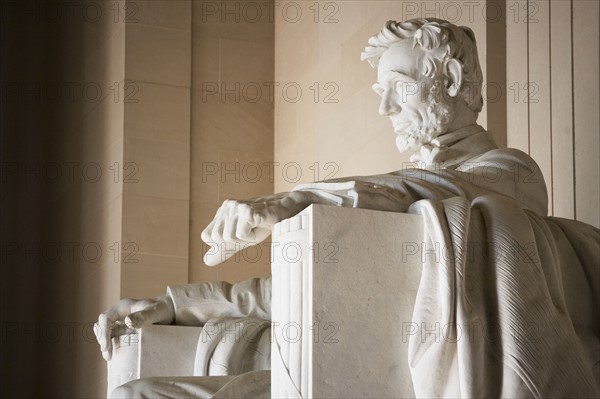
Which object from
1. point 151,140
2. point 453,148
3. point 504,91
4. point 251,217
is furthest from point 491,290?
point 151,140

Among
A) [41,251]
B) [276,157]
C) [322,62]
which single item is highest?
[322,62]

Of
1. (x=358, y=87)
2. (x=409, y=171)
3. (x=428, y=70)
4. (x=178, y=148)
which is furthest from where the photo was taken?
(x=178, y=148)

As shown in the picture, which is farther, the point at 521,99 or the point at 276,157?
the point at 276,157

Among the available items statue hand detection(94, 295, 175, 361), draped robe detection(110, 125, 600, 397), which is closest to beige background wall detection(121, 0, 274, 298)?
statue hand detection(94, 295, 175, 361)

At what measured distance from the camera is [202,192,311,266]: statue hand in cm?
384

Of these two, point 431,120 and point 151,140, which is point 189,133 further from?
point 431,120

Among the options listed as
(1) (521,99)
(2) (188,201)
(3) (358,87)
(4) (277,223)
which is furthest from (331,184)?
(2) (188,201)

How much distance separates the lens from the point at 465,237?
379 cm

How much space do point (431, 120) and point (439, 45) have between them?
263 millimetres

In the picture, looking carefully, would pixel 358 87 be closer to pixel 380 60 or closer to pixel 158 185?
pixel 158 185

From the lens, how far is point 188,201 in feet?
25.9

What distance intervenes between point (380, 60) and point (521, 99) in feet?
4.73

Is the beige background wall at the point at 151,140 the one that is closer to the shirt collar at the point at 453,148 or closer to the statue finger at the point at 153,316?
the shirt collar at the point at 453,148

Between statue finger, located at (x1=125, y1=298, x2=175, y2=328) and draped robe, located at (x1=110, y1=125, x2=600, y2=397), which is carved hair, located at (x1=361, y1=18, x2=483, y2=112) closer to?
draped robe, located at (x1=110, y1=125, x2=600, y2=397)
